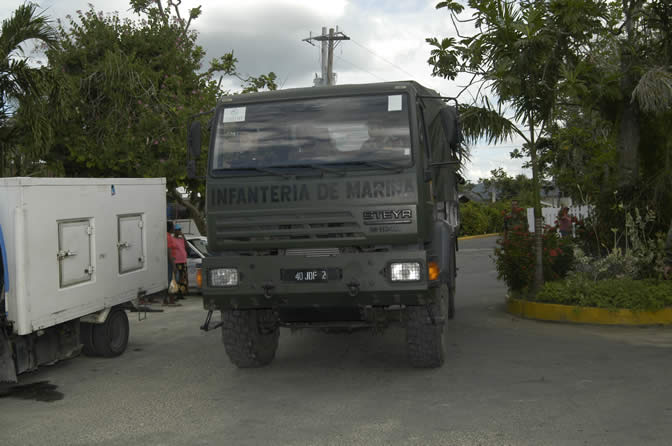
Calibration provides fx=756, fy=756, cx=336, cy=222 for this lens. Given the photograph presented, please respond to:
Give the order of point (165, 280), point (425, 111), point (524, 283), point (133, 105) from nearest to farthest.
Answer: point (425, 111), point (165, 280), point (524, 283), point (133, 105)

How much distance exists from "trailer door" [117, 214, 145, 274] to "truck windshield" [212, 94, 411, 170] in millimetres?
2671

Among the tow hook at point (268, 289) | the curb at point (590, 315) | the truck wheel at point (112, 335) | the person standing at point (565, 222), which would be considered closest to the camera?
the tow hook at point (268, 289)

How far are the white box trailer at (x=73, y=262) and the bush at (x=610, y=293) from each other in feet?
18.5

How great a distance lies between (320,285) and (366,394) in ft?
3.54

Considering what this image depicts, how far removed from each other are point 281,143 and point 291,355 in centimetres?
286

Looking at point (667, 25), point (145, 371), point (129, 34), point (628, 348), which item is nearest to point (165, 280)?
point (145, 371)

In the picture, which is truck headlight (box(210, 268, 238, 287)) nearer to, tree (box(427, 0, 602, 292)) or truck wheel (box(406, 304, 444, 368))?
truck wheel (box(406, 304, 444, 368))

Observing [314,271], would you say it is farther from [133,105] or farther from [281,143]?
[133,105]

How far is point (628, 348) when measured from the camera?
848 centimetres

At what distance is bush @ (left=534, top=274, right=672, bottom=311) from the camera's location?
1002 centimetres

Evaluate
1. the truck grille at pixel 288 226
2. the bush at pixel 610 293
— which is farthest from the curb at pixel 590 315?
the truck grille at pixel 288 226

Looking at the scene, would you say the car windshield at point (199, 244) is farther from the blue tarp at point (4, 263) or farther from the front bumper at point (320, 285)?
the front bumper at point (320, 285)

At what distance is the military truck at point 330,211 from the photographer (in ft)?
22.8

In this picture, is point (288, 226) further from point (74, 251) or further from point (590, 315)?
point (590, 315)
